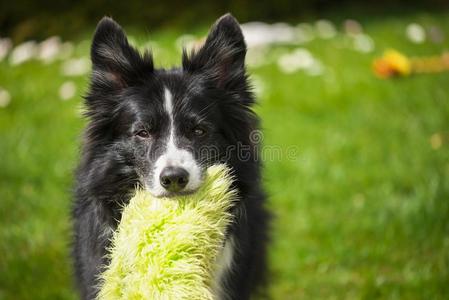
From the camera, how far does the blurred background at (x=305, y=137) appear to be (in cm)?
394

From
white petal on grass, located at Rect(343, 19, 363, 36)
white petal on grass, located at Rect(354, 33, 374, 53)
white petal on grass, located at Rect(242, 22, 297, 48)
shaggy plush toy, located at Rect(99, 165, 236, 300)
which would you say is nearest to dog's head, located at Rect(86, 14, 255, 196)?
shaggy plush toy, located at Rect(99, 165, 236, 300)

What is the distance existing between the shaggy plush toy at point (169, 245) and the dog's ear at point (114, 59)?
0.77 m

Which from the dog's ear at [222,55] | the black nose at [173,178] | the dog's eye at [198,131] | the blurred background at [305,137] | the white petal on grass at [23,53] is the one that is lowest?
the blurred background at [305,137]

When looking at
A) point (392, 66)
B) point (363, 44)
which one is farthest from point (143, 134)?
point (363, 44)

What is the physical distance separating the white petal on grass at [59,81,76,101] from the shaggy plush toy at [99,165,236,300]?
4770 millimetres

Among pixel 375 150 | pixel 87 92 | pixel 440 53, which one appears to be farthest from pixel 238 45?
pixel 440 53

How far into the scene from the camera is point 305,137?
5.89 meters

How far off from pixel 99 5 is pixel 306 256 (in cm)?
690

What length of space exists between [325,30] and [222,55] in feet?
21.4

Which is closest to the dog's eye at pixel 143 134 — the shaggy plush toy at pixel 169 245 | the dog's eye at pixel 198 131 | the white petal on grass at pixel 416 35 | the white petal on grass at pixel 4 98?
the dog's eye at pixel 198 131

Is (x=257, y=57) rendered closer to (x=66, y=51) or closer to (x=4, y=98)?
(x=66, y=51)

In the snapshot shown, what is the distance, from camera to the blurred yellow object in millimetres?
6988

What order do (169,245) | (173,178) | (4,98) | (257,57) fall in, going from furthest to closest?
1. (257,57)
2. (4,98)
3. (173,178)
4. (169,245)

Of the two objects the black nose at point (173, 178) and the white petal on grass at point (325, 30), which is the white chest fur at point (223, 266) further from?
the white petal on grass at point (325, 30)
